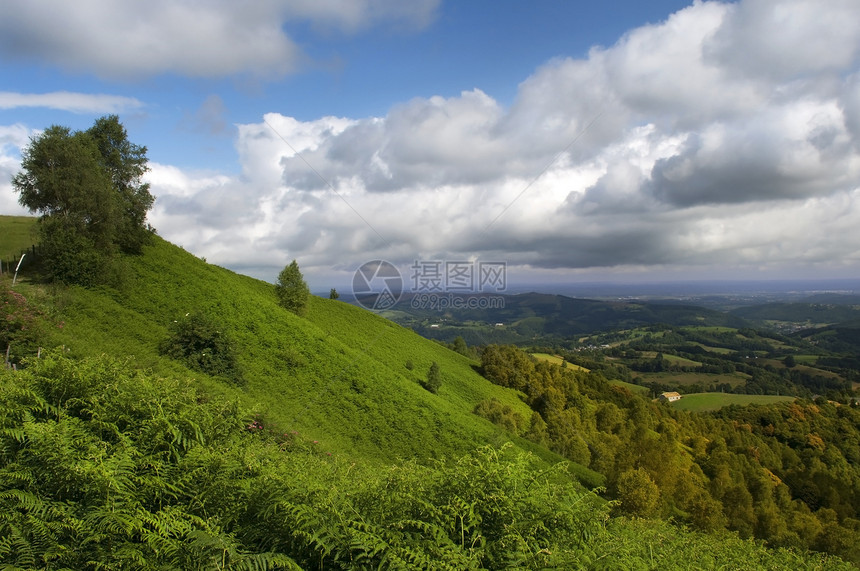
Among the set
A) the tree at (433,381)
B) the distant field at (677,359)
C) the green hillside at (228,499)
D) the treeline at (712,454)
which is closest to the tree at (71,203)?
the green hillside at (228,499)

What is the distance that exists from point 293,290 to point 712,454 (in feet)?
164

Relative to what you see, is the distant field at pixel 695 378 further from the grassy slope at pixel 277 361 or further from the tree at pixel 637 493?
the grassy slope at pixel 277 361

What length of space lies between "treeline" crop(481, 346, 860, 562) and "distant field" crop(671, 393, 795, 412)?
13.8 metres

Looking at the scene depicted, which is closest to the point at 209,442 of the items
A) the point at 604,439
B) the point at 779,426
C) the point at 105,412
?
the point at 105,412

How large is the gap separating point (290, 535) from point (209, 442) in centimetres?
335

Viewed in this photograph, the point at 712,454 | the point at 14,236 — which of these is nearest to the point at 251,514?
the point at 14,236

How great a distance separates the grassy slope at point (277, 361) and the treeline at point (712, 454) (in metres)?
8.92

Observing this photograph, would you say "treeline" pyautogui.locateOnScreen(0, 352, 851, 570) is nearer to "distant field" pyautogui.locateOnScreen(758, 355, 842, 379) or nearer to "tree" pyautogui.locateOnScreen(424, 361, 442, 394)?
"tree" pyautogui.locateOnScreen(424, 361, 442, 394)

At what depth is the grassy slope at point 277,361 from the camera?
20.6 m

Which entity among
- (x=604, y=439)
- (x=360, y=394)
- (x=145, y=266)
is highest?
(x=145, y=266)

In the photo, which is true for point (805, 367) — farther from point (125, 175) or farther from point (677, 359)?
point (125, 175)

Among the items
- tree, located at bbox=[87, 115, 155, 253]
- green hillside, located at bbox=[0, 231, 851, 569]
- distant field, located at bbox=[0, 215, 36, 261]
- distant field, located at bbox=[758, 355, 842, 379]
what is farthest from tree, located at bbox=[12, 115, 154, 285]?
distant field, located at bbox=[758, 355, 842, 379]

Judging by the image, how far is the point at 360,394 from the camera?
88.5ft

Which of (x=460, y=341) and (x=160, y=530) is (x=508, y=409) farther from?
(x=160, y=530)
